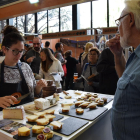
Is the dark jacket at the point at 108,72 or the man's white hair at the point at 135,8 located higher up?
the man's white hair at the point at 135,8

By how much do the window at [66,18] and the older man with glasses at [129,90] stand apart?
9.80 m

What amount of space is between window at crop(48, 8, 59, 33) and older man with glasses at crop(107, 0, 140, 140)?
1030cm

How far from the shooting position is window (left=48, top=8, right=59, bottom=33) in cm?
1086

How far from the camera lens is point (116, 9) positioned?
8.68 meters

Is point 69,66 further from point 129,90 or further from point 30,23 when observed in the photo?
point 30,23

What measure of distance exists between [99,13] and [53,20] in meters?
3.47

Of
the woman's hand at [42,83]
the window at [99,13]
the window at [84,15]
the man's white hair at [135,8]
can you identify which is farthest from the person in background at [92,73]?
the window at [84,15]

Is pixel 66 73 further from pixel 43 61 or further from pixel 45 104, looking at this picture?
pixel 45 104

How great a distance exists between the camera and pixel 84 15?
9.97 meters

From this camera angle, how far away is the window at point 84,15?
9562 mm

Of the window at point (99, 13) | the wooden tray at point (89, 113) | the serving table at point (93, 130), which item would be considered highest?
the window at point (99, 13)

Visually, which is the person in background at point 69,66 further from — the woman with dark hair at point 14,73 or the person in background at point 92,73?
the woman with dark hair at point 14,73

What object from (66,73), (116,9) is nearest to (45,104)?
(66,73)

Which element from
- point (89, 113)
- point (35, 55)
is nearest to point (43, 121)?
point (89, 113)
